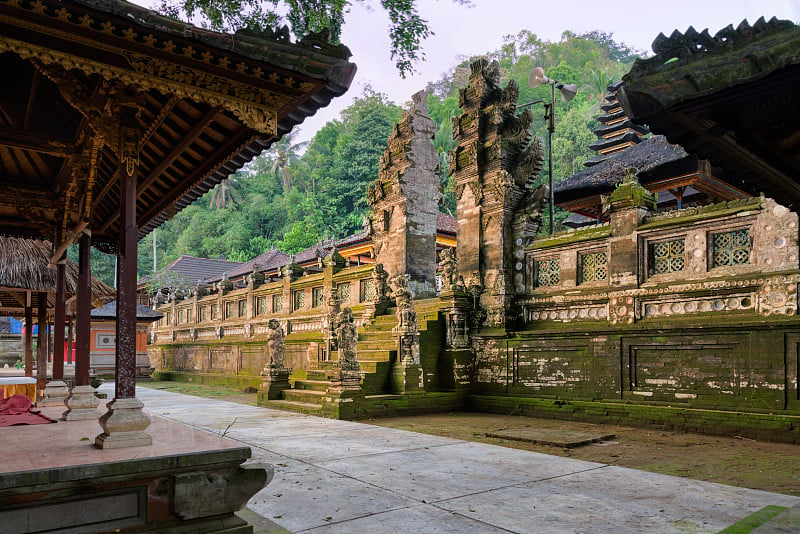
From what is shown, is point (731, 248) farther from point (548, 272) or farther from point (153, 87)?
point (153, 87)

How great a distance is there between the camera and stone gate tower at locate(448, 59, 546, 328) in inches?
505

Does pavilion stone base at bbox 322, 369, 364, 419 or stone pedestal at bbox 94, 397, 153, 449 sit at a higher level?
stone pedestal at bbox 94, 397, 153, 449

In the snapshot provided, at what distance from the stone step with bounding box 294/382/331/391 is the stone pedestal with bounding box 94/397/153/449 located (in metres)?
→ 8.33

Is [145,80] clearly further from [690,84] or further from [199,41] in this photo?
[690,84]

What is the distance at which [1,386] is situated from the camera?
8.24m

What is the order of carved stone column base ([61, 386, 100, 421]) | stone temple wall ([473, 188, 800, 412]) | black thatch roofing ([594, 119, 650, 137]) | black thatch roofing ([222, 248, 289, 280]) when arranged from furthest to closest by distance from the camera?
black thatch roofing ([222, 248, 289, 280]) → black thatch roofing ([594, 119, 650, 137]) → stone temple wall ([473, 188, 800, 412]) → carved stone column base ([61, 386, 100, 421])

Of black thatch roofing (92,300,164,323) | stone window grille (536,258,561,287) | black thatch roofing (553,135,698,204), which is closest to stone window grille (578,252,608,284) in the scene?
stone window grille (536,258,561,287)

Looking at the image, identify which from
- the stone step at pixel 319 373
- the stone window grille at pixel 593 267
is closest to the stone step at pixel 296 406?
the stone step at pixel 319 373

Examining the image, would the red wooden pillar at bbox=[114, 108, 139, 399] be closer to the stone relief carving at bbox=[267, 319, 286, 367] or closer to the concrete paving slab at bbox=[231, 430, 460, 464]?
the concrete paving slab at bbox=[231, 430, 460, 464]

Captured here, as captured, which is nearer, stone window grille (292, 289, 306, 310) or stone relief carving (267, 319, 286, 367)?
stone relief carving (267, 319, 286, 367)

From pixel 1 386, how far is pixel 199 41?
6541 millimetres

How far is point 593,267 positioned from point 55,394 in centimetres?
927

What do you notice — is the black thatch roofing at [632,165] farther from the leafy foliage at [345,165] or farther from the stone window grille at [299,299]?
the leafy foliage at [345,165]

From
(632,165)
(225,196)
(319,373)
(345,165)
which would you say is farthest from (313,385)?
(225,196)
